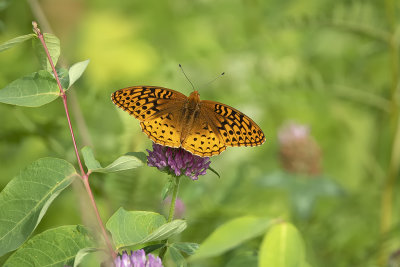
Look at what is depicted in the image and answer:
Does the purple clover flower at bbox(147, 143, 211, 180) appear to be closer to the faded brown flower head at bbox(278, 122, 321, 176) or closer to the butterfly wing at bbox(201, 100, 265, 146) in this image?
the butterfly wing at bbox(201, 100, 265, 146)

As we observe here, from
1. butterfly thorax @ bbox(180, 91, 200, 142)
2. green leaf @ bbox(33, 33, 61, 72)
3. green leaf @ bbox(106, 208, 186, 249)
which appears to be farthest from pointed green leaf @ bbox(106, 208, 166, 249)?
butterfly thorax @ bbox(180, 91, 200, 142)

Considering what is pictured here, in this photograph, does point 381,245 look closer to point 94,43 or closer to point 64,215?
point 64,215

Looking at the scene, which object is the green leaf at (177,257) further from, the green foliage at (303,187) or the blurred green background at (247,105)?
the green foliage at (303,187)

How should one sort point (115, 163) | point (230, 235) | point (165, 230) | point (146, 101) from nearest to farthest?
point (230, 235), point (165, 230), point (115, 163), point (146, 101)

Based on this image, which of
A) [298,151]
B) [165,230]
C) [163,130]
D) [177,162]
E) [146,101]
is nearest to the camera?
[165,230]

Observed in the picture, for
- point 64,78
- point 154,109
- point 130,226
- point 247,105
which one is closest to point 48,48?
point 64,78

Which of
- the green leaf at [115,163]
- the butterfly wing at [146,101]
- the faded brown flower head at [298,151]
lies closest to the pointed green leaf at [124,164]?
the green leaf at [115,163]

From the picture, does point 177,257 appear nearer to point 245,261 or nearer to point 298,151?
point 245,261
